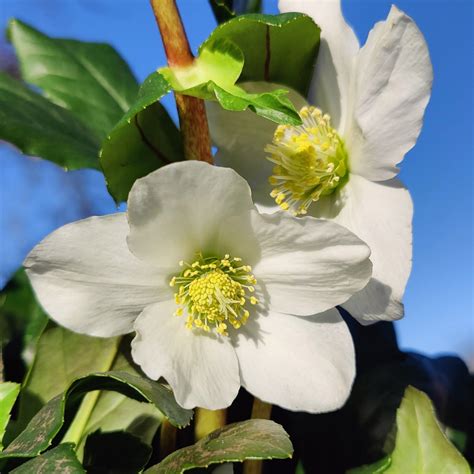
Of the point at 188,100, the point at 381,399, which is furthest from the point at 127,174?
the point at 381,399

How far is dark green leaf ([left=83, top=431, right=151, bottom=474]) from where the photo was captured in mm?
499

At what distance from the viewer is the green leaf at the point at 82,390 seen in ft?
1.37

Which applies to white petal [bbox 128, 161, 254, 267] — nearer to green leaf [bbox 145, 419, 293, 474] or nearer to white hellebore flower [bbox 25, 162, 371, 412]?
white hellebore flower [bbox 25, 162, 371, 412]

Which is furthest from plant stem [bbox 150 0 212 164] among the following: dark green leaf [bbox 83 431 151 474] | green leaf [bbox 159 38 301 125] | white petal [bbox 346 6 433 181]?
dark green leaf [bbox 83 431 151 474]

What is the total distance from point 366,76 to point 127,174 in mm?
188

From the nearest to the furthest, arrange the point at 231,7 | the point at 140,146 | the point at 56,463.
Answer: the point at 56,463 < the point at 140,146 < the point at 231,7

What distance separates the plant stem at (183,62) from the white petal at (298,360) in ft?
0.45

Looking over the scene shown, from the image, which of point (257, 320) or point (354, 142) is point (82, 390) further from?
point (354, 142)

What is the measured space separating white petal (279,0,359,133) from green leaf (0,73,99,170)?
7.5 inches

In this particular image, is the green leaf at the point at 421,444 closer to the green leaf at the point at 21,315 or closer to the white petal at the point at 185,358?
the white petal at the point at 185,358

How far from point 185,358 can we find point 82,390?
0.25ft

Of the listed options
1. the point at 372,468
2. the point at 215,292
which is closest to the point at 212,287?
the point at 215,292

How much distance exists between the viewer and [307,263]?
459 millimetres

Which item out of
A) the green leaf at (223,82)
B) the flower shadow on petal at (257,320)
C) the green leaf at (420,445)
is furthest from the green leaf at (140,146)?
the green leaf at (420,445)
